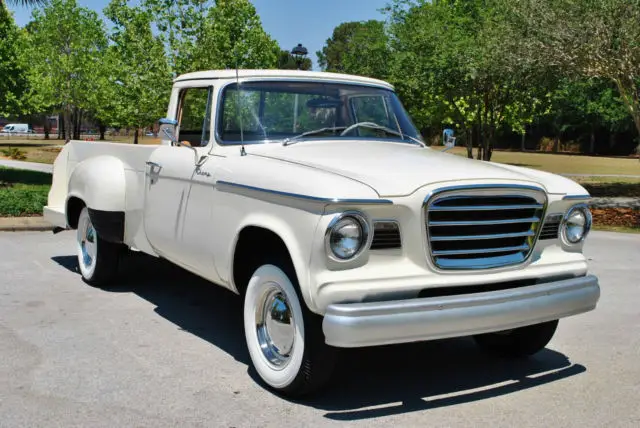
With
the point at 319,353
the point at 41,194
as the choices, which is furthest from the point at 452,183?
the point at 41,194

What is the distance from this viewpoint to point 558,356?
5312 mm

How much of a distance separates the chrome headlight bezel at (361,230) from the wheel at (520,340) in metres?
1.79

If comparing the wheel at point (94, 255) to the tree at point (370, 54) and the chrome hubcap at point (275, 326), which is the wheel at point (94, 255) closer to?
the chrome hubcap at point (275, 326)

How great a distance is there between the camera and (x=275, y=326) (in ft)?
14.6

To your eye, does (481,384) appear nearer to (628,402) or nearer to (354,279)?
(628,402)

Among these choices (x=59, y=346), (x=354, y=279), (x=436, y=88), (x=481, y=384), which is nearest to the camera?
(x=354, y=279)

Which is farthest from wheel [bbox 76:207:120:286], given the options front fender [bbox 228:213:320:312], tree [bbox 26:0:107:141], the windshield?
tree [bbox 26:0:107:141]

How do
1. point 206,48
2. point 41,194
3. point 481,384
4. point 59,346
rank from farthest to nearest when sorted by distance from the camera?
point 206,48 < point 41,194 < point 59,346 < point 481,384

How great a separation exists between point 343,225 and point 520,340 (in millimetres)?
2009

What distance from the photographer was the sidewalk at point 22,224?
10804mm

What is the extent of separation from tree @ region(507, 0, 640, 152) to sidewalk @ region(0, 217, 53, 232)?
33.6ft

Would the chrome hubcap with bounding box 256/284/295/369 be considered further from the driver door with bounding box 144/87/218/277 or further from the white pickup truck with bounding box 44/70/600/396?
the driver door with bounding box 144/87/218/277

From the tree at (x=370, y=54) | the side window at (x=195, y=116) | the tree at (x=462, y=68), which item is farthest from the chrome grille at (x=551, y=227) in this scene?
the tree at (x=370, y=54)

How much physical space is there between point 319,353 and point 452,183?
47.4 inches
